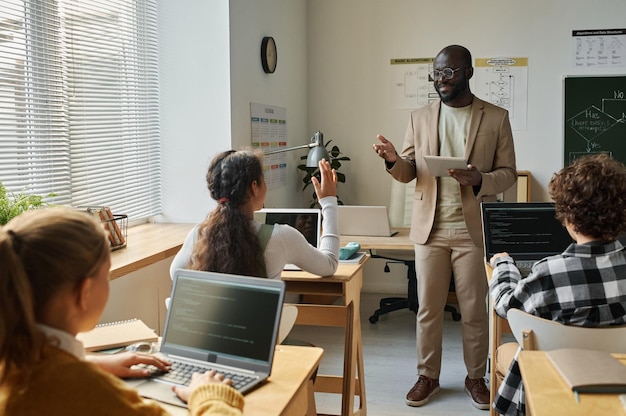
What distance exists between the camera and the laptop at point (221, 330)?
5.21ft

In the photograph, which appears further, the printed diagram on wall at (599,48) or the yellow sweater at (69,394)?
the printed diagram on wall at (599,48)

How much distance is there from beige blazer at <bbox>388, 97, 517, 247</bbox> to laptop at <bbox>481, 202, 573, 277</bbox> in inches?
20.6

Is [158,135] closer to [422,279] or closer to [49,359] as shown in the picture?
[422,279]

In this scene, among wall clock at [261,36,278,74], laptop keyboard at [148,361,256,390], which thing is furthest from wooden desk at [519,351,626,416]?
wall clock at [261,36,278,74]

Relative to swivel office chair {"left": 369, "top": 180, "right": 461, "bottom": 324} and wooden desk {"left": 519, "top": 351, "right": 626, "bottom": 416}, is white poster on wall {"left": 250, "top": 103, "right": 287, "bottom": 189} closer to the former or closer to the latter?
swivel office chair {"left": 369, "top": 180, "right": 461, "bottom": 324}

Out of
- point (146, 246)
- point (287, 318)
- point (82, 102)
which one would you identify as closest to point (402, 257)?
point (146, 246)

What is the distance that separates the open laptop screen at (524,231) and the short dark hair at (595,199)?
76 cm

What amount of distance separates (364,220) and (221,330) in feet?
9.75

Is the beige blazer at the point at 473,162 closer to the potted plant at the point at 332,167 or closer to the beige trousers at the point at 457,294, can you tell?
the beige trousers at the point at 457,294

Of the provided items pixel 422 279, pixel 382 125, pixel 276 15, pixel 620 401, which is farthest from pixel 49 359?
pixel 382 125

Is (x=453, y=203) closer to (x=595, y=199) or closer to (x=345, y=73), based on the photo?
(x=595, y=199)

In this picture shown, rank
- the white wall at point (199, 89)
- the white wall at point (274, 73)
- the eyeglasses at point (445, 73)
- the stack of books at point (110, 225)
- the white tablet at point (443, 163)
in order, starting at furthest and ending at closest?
the white wall at point (274, 73) → the white wall at point (199, 89) → the eyeglasses at point (445, 73) → the white tablet at point (443, 163) → the stack of books at point (110, 225)

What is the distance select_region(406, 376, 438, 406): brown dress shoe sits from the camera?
11.6ft

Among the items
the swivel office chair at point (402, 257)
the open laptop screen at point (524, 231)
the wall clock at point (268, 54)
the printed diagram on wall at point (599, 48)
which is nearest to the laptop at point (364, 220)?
the swivel office chair at point (402, 257)
